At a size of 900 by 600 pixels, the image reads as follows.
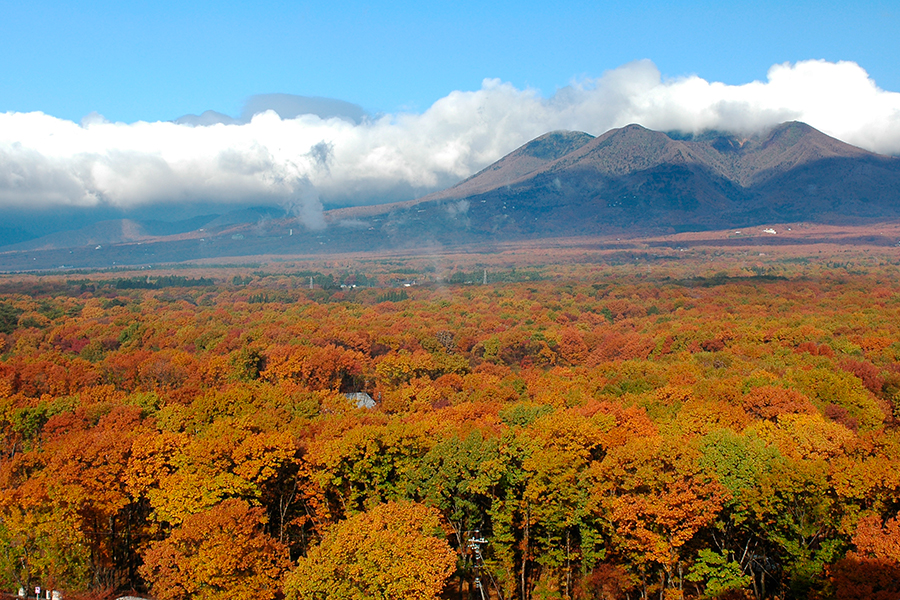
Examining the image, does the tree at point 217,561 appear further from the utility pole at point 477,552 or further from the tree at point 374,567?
the utility pole at point 477,552

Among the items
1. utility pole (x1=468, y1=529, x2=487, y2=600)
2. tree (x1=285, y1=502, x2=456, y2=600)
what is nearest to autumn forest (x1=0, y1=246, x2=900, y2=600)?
tree (x1=285, y1=502, x2=456, y2=600)

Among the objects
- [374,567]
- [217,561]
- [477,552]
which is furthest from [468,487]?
[217,561]

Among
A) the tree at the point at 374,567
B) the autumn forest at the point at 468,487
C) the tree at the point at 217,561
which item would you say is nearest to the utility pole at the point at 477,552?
the autumn forest at the point at 468,487

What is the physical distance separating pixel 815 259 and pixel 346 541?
179250mm

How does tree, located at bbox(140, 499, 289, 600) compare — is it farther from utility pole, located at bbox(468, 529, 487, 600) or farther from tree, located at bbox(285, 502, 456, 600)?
utility pole, located at bbox(468, 529, 487, 600)

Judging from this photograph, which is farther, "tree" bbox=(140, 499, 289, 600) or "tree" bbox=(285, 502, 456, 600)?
"tree" bbox=(140, 499, 289, 600)

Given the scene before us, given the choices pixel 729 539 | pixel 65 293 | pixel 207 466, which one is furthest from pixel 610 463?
pixel 65 293

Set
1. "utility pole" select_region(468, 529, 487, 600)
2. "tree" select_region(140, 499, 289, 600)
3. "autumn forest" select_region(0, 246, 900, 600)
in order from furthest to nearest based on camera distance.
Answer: "utility pole" select_region(468, 529, 487, 600), "tree" select_region(140, 499, 289, 600), "autumn forest" select_region(0, 246, 900, 600)

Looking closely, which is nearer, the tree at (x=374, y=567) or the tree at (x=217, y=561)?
the tree at (x=374, y=567)

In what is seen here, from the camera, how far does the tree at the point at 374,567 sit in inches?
638

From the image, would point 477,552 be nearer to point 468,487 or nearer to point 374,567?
point 468,487

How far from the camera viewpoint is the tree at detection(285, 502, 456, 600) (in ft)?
53.2

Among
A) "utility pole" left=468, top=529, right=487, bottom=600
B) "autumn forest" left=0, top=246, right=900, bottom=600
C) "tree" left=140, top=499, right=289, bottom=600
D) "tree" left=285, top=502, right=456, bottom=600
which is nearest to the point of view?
"tree" left=285, top=502, right=456, bottom=600

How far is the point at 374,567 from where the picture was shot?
53.9 ft
